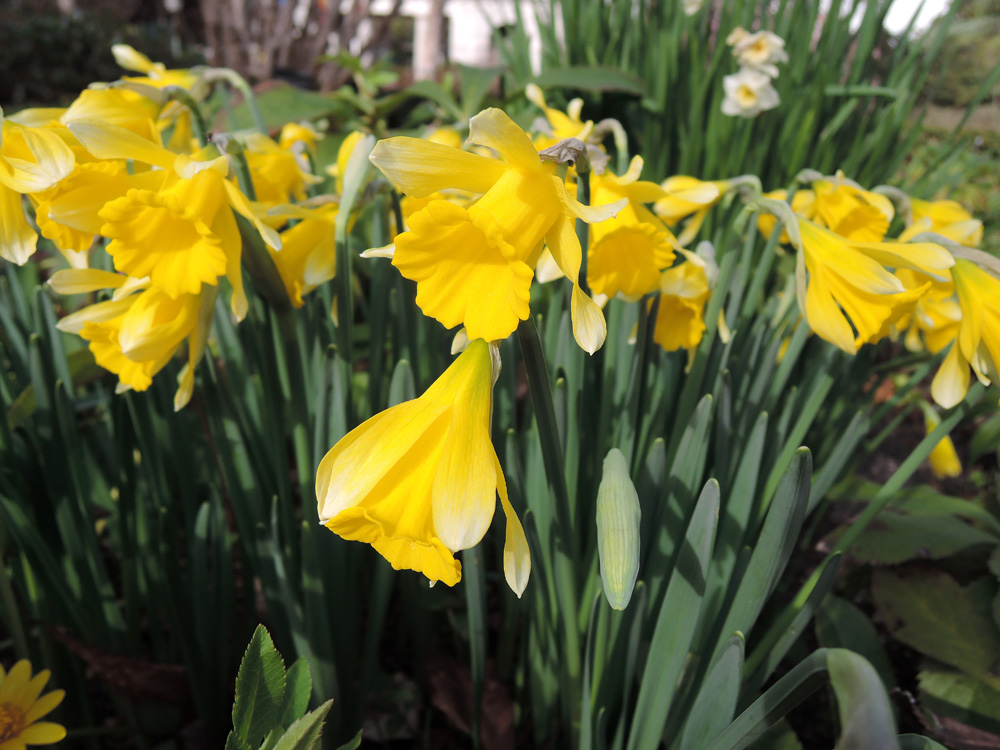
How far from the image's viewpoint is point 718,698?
2.29 feet

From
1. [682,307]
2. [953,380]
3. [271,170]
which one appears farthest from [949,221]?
[271,170]

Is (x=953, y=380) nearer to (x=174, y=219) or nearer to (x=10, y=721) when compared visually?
(x=174, y=219)

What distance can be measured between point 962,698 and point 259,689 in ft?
3.56

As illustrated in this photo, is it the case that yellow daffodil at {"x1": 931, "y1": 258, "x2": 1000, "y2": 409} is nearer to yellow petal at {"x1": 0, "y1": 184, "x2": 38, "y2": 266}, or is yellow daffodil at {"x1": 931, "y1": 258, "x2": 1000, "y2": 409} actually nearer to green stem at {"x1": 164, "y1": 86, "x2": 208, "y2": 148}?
green stem at {"x1": 164, "y1": 86, "x2": 208, "y2": 148}

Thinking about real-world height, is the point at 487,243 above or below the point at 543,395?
above

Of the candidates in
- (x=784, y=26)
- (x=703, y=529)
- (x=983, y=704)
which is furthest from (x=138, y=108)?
(x=784, y=26)

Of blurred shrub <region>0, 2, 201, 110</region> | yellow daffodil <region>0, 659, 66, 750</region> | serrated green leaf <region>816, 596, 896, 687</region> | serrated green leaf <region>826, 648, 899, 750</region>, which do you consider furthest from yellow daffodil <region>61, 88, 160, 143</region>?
blurred shrub <region>0, 2, 201, 110</region>

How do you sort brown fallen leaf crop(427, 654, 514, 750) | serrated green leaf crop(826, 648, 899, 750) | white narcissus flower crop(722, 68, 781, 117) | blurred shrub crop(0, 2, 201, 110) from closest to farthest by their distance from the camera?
serrated green leaf crop(826, 648, 899, 750) < brown fallen leaf crop(427, 654, 514, 750) < white narcissus flower crop(722, 68, 781, 117) < blurred shrub crop(0, 2, 201, 110)

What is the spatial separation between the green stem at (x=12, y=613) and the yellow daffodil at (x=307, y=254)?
22.0 inches

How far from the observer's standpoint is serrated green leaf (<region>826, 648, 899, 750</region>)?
0.38 meters

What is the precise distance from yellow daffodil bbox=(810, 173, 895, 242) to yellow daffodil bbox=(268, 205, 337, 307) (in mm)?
820

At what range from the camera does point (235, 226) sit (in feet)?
2.58

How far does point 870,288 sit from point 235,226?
758 millimetres

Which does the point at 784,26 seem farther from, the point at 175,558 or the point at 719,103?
the point at 175,558
